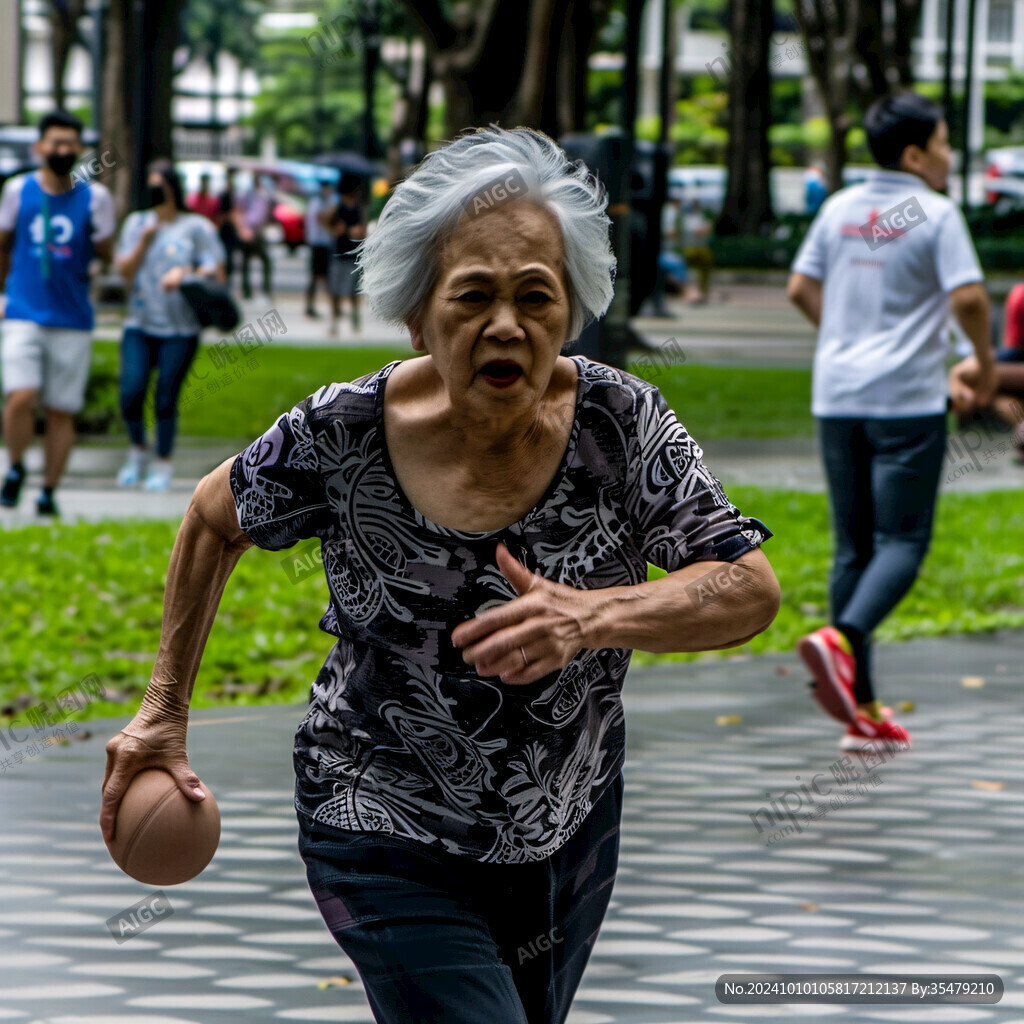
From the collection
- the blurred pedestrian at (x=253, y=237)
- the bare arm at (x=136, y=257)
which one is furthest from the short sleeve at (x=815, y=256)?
the blurred pedestrian at (x=253, y=237)

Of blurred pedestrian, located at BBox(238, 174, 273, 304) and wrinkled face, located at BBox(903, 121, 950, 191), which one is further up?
wrinkled face, located at BBox(903, 121, 950, 191)

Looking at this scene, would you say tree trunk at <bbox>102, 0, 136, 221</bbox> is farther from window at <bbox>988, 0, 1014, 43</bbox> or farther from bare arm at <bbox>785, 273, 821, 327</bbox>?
window at <bbox>988, 0, 1014, 43</bbox>

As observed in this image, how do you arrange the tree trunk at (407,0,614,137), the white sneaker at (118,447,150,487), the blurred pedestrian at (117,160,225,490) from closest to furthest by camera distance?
the blurred pedestrian at (117,160,225,490), the white sneaker at (118,447,150,487), the tree trunk at (407,0,614,137)

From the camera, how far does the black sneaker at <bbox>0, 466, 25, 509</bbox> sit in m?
11.8

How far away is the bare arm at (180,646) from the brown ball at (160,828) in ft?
0.05

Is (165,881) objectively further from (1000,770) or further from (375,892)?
(1000,770)

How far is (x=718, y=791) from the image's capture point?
6535 millimetres

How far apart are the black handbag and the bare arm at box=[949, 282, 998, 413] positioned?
19.4ft

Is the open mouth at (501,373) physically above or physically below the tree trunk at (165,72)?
below

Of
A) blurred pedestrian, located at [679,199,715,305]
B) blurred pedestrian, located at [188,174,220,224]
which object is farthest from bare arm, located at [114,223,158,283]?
blurred pedestrian, located at [679,199,715,305]

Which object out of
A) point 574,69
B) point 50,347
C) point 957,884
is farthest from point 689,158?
point 957,884

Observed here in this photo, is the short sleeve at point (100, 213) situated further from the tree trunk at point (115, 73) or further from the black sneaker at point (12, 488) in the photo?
the tree trunk at point (115, 73)

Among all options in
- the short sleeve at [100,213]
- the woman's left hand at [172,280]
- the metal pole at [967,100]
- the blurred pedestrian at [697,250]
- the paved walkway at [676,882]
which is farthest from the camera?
the blurred pedestrian at [697,250]

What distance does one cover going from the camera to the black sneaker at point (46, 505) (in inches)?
456
